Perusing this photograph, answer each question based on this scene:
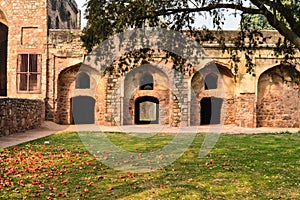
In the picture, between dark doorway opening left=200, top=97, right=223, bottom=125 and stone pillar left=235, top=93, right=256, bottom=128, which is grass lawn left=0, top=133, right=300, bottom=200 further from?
dark doorway opening left=200, top=97, right=223, bottom=125

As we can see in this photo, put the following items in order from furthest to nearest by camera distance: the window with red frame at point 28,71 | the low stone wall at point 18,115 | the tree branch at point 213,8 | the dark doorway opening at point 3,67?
the dark doorway opening at point 3,67, the window with red frame at point 28,71, the low stone wall at point 18,115, the tree branch at point 213,8

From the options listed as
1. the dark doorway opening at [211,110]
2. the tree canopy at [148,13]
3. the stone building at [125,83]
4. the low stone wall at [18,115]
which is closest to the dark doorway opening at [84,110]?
the stone building at [125,83]

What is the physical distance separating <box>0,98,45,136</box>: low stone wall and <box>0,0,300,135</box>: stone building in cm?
206

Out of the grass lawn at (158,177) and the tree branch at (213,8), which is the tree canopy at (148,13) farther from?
the grass lawn at (158,177)

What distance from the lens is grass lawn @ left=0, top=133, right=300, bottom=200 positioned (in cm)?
482

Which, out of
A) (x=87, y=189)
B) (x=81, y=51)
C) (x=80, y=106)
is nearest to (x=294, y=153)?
(x=87, y=189)

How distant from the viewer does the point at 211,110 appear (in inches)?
894

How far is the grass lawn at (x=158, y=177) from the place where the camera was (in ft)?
15.8

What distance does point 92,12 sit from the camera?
224 inches

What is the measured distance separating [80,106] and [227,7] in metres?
18.2

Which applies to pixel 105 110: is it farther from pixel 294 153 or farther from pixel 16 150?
pixel 294 153

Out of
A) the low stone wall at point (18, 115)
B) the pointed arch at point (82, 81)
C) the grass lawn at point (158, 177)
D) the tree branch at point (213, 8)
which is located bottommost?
the grass lawn at point (158, 177)

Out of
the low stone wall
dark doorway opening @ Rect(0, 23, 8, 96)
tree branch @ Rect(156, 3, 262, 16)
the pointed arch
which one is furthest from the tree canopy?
dark doorway opening @ Rect(0, 23, 8, 96)

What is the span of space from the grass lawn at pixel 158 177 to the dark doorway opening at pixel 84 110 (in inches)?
519
